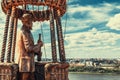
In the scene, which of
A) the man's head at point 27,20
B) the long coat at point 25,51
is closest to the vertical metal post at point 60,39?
the long coat at point 25,51

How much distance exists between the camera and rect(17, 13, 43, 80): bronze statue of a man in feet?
44.0

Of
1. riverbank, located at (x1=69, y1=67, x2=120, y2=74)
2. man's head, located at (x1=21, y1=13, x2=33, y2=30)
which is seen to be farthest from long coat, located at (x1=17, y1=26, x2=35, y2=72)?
riverbank, located at (x1=69, y1=67, x2=120, y2=74)

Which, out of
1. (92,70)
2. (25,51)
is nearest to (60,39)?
(25,51)

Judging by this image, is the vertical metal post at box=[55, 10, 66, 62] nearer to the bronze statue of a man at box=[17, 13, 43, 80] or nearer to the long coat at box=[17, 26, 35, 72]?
the bronze statue of a man at box=[17, 13, 43, 80]

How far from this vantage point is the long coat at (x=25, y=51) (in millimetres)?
13406

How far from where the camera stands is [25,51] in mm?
13539

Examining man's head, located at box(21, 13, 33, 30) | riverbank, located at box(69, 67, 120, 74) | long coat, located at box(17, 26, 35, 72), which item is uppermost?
man's head, located at box(21, 13, 33, 30)

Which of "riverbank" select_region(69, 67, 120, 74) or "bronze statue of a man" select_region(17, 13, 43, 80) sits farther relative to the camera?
"riverbank" select_region(69, 67, 120, 74)

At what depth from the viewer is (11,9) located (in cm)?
1555

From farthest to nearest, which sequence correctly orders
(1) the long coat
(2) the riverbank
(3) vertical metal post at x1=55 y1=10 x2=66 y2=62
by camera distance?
(2) the riverbank
(3) vertical metal post at x1=55 y1=10 x2=66 y2=62
(1) the long coat

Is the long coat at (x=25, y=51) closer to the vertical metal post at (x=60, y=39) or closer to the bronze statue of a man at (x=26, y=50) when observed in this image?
the bronze statue of a man at (x=26, y=50)

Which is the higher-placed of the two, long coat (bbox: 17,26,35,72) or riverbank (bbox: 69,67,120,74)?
long coat (bbox: 17,26,35,72)

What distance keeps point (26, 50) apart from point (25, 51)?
0.09 metres

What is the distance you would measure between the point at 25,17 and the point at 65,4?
3.10 meters
